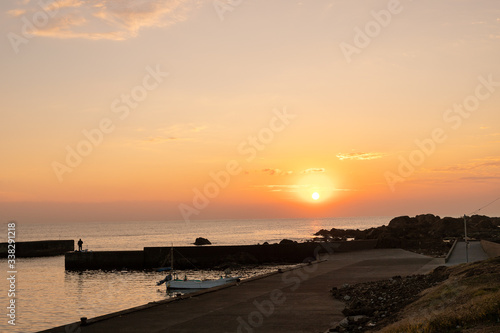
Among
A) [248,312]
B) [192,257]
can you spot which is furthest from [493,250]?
[192,257]

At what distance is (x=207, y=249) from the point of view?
5959cm

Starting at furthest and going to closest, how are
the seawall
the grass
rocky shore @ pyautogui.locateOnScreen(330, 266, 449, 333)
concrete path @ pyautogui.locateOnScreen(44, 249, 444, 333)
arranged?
the seawall
concrete path @ pyautogui.locateOnScreen(44, 249, 444, 333)
rocky shore @ pyautogui.locateOnScreen(330, 266, 449, 333)
the grass

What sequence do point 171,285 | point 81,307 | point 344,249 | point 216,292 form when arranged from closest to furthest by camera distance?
point 216,292 < point 81,307 < point 171,285 < point 344,249

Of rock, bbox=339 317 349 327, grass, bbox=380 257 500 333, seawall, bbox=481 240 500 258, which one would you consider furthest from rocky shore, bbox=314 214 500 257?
rock, bbox=339 317 349 327

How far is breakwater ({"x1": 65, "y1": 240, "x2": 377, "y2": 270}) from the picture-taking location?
57.8m

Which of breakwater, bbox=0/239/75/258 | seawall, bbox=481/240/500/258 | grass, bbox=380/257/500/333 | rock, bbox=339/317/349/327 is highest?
breakwater, bbox=0/239/75/258

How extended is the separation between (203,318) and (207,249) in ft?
144

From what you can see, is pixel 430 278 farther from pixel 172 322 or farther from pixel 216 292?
pixel 172 322

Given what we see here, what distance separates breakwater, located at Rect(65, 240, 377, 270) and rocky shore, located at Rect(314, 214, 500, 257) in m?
9.98

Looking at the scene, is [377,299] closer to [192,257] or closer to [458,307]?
[458,307]

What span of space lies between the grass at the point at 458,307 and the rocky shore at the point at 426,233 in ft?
102

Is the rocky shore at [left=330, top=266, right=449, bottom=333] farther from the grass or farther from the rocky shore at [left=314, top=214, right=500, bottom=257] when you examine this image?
the rocky shore at [left=314, top=214, right=500, bottom=257]

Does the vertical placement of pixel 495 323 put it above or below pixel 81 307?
above

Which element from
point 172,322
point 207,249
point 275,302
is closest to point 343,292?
point 275,302
